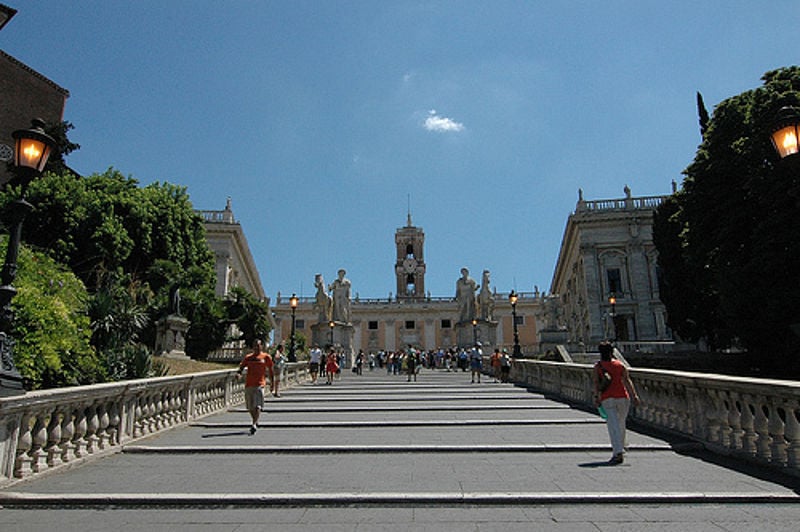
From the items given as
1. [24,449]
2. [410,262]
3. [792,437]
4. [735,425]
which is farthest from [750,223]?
[410,262]

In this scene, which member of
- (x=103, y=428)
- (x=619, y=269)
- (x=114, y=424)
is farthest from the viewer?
(x=619, y=269)

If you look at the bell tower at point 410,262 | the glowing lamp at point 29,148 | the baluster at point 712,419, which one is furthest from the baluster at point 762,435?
the bell tower at point 410,262

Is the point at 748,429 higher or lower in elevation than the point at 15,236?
lower

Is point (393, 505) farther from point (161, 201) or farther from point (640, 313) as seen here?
point (640, 313)

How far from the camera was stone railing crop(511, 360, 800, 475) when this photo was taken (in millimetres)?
5066

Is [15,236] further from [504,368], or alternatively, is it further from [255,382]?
[504,368]

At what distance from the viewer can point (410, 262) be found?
78188 mm

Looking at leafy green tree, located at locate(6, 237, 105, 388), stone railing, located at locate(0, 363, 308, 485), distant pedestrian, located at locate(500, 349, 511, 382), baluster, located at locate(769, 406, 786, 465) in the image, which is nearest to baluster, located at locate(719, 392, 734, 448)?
baluster, located at locate(769, 406, 786, 465)

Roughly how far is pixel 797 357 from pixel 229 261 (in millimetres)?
40400

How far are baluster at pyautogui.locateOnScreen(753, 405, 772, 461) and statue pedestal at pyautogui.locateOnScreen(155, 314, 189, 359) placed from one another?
20323 millimetres

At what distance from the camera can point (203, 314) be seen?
27.4 m

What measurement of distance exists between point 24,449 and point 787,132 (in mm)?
9667

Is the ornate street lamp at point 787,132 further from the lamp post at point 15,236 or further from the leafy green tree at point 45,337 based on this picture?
the leafy green tree at point 45,337

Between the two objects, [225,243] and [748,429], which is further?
[225,243]
